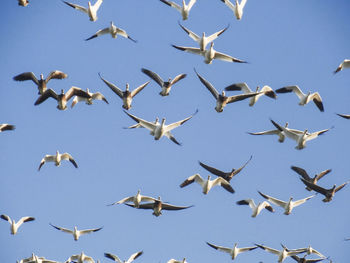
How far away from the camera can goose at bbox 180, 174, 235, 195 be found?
20.1 meters

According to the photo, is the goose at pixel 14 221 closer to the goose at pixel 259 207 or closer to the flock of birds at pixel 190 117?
the flock of birds at pixel 190 117

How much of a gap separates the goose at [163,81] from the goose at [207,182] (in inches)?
112

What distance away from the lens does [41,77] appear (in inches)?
778

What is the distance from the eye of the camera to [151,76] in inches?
804

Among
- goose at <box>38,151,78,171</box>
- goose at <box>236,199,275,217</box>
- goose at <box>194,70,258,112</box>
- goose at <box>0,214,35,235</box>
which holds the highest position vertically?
goose at <box>194,70,258,112</box>

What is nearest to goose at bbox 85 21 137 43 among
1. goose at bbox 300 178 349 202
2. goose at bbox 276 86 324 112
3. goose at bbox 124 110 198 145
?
goose at bbox 124 110 198 145

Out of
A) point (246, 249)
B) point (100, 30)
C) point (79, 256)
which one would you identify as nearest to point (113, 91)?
point (100, 30)

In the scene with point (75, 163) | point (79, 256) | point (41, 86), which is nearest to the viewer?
point (41, 86)

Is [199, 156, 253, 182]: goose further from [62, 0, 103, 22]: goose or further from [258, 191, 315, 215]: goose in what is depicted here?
[62, 0, 103, 22]: goose

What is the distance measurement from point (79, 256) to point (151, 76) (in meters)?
6.47

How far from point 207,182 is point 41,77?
6.19 meters

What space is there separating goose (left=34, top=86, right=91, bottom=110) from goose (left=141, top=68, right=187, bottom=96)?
83.9 inches

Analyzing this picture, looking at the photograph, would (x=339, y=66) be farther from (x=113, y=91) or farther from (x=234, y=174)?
(x=113, y=91)

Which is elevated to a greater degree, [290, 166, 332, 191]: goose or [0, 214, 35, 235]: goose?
[290, 166, 332, 191]: goose
